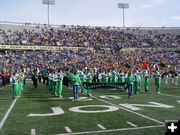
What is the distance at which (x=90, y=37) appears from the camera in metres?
67.4

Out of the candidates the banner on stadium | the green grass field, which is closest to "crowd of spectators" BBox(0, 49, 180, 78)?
the banner on stadium

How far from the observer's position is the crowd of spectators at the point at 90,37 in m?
61.0

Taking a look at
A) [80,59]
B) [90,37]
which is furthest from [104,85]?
[90,37]

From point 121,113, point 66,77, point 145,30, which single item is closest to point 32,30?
point 145,30

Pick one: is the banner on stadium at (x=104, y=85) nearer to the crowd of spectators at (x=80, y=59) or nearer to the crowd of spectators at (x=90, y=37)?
the crowd of spectators at (x=80, y=59)

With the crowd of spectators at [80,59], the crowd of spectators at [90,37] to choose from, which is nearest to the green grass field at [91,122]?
the crowd of spectators at [80,59]

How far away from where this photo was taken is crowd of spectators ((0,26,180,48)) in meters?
61.0

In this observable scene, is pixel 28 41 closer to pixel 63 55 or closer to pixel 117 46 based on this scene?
pixel 63 55

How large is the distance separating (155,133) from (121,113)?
12.9 feet

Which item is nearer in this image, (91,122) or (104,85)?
(91,122)

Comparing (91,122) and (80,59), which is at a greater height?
(80,59)

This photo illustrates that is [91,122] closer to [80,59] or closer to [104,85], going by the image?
[104,85]

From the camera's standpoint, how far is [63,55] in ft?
192

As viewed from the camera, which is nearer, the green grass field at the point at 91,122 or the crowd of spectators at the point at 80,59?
the green grass field at the point at 91,122
